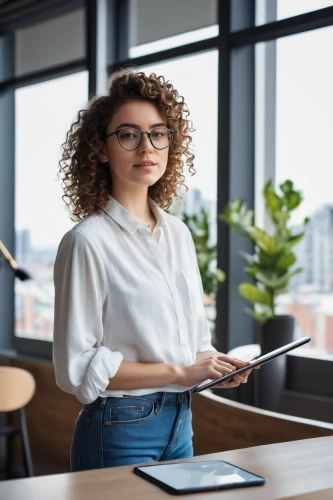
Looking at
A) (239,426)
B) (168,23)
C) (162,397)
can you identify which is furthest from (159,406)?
(168,23)

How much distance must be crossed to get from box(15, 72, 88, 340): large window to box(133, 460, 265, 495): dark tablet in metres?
3.86

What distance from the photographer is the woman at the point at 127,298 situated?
178cm

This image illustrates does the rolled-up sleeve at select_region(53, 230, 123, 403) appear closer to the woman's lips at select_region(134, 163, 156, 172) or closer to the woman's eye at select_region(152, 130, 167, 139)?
the woman's lips at select_region(134, 163, 156, 172)

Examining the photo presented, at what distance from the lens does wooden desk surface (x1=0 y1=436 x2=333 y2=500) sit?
1433 mm

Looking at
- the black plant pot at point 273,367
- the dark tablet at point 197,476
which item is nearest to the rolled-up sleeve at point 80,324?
the dark tablet at point 197,476

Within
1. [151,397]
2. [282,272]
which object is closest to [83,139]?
[151,397]

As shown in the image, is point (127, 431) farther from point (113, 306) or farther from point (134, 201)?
point (134, 201)

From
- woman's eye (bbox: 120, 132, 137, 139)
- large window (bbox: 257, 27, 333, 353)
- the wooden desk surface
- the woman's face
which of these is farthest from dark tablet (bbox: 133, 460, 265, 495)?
large window (bbox: 257, 27, 333, 353)

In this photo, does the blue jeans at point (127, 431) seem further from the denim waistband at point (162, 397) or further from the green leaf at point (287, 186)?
the green leaf at point (287, 186)

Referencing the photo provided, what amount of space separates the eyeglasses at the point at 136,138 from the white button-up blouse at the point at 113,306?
153 millimetres

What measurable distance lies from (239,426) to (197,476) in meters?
1.49

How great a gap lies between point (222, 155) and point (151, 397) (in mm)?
2348

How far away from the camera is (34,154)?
18.7ft

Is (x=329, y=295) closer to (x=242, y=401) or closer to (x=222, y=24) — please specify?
(x=242, y=401)
